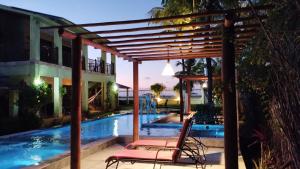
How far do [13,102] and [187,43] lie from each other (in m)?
12.5

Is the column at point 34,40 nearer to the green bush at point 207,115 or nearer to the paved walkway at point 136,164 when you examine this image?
the green bush at point 207,115

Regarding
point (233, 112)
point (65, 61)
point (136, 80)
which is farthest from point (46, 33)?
point (233, 112)

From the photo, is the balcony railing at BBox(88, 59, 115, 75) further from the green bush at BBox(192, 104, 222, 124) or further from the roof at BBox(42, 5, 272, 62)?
the roof at BBox(42, 5, 272, 62)

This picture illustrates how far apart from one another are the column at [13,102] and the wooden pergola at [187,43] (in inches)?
390

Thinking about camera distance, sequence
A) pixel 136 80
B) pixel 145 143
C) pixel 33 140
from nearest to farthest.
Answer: pixel 145 143, pixel 136 80, pixel 33 140

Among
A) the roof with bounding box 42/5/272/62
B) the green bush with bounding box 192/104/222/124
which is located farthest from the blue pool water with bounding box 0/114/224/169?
the roof with bounding box 42/5/272/62

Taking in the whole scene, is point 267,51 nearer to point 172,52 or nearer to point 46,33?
point 172,52

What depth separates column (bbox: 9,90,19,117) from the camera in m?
16.5

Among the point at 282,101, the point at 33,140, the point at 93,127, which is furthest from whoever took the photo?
the point at 93,127

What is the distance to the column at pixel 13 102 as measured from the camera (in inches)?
648

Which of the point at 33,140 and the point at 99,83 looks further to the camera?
the point at 99,83

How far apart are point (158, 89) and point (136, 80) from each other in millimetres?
25749

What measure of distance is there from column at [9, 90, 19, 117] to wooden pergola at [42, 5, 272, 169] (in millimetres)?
9899

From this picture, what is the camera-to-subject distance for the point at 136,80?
9133mm
